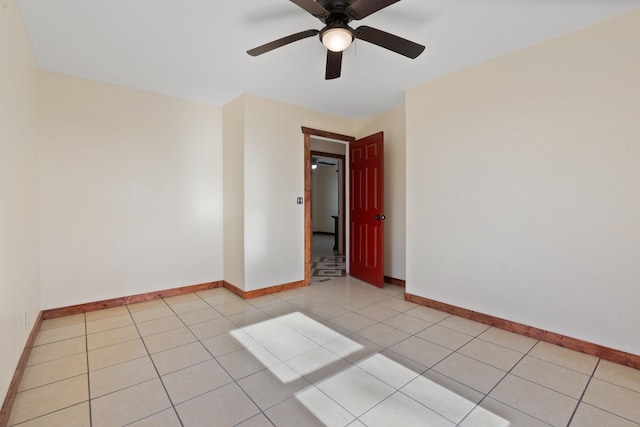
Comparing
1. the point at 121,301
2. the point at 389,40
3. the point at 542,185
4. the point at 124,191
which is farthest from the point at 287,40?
the point at 121,301

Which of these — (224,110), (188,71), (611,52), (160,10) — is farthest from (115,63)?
(611,52)

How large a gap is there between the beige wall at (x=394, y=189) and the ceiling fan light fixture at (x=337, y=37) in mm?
2560

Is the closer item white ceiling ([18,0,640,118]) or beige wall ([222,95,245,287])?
white ceiling ([18,0,640,118])

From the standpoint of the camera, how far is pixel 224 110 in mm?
4297

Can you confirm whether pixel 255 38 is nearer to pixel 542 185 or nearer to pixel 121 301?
pixel 542 185

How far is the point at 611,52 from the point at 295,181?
3415 mm

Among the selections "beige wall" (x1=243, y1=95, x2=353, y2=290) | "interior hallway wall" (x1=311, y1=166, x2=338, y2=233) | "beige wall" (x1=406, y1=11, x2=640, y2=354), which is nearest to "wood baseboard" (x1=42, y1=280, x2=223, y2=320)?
"beige wall" (x1=243, y1=95, x2=353, y2=290)

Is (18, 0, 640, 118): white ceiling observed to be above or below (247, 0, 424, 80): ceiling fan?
above

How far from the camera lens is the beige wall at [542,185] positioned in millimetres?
2262

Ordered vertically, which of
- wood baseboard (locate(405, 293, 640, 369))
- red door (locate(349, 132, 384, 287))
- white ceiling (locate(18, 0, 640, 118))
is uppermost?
white ceiling (locate(18, 0, 640, 118))

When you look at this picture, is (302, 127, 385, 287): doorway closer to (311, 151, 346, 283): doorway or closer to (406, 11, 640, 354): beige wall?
(311, 151, 346, 283): doorway

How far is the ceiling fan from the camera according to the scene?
5.84ft

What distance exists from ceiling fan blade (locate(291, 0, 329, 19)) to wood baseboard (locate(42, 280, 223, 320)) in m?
3.67

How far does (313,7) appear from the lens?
1797 millimetres
